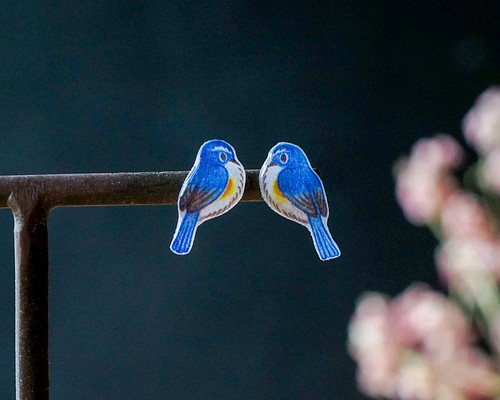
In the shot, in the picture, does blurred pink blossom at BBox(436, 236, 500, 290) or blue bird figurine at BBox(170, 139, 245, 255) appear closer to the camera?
blue bird figurine at BBox(170, 139, 245, 255)

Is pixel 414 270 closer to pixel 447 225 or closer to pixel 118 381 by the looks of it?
pixel 447 225

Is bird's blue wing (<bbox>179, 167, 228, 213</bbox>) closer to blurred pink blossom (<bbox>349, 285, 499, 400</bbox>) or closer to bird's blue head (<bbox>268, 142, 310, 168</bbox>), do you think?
bird's blue head (<bbox>268, 142, 310, 168</bbox>)

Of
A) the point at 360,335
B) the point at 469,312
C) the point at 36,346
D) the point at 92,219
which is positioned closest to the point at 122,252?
the point at 92,219

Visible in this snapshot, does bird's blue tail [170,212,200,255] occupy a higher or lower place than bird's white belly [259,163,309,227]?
Answer: lower

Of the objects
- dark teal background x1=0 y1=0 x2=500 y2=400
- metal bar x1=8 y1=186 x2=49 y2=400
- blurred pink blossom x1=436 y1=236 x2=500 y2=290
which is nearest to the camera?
metal bar x1=8 y1=186 x2=49 y2=400

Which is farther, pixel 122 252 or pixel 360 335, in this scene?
pixel 122 252

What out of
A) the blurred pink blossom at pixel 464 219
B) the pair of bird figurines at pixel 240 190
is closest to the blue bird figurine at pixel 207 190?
the pair of bird figurines at pixel 240 190

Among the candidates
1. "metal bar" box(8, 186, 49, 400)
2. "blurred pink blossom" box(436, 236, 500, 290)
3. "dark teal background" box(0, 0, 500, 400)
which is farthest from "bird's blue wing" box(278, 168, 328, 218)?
"dark teal background" box(0, 0, 500, 400)
